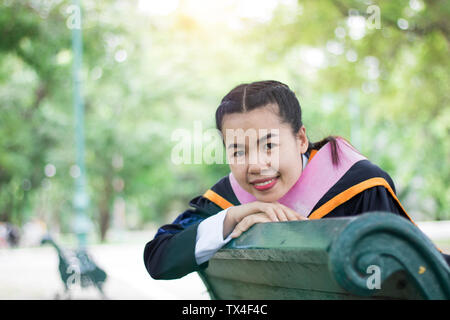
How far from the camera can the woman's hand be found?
1424mm

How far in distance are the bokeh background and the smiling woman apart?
1.49ft

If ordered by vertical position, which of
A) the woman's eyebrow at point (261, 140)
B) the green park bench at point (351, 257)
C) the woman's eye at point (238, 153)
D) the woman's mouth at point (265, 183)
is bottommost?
the green park bench at point (351, 257)

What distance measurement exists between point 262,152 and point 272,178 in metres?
0.09

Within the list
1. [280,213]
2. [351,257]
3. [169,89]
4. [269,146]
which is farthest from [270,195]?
[169,89]

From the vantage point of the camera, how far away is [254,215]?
1452 millimetres

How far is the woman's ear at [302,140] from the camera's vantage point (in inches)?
70.6

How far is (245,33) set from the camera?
10.7m

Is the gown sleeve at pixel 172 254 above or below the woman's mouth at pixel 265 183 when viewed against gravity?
below

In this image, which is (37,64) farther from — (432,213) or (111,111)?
(432,213)

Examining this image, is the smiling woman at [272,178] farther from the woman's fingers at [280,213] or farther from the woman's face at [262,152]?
the woman's fingers at [280,213]

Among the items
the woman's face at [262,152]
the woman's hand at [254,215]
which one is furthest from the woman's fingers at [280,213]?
the woman's face at [262,152]

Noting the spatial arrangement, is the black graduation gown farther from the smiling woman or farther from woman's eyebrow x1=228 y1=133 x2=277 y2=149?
woman's eyebrow x1=228 y1=133 x2=277 y2=149

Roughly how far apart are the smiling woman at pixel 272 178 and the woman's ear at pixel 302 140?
0.06 feet

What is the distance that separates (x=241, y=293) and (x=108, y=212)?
21.2m
